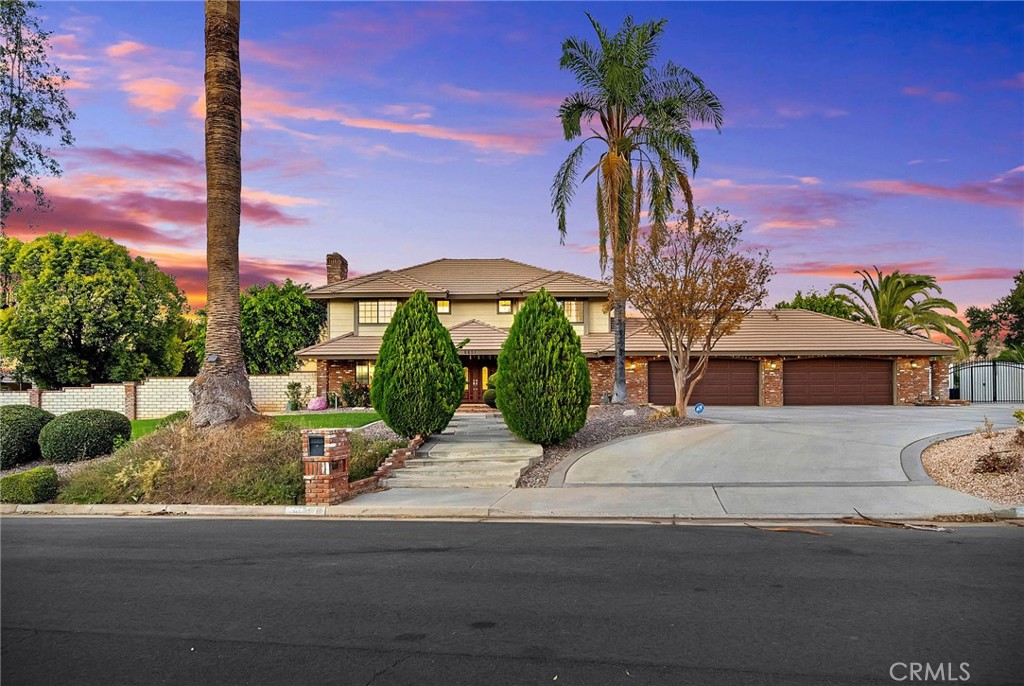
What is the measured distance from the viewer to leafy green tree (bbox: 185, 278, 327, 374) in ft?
146

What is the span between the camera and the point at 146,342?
135 feet

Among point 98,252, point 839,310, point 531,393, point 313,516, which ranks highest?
point 98,252

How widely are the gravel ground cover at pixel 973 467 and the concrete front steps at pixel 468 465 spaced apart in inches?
310

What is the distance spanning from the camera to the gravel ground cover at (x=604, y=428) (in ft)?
46.4

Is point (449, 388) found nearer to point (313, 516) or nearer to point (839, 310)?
point (313, 516)

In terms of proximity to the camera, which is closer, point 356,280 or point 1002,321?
point 356,280

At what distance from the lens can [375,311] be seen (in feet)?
118

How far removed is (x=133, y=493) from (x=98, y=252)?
32942 millimetres

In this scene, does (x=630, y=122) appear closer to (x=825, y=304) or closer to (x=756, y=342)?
(x=756, y=342)

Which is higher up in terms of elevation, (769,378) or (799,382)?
(769,378)

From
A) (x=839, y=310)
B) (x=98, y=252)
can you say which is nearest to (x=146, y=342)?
(x=98, y=252)

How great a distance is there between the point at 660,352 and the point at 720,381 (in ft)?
11.6

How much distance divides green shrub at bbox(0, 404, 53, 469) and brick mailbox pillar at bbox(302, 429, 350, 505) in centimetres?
914

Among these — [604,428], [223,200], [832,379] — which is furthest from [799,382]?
[223,200]
